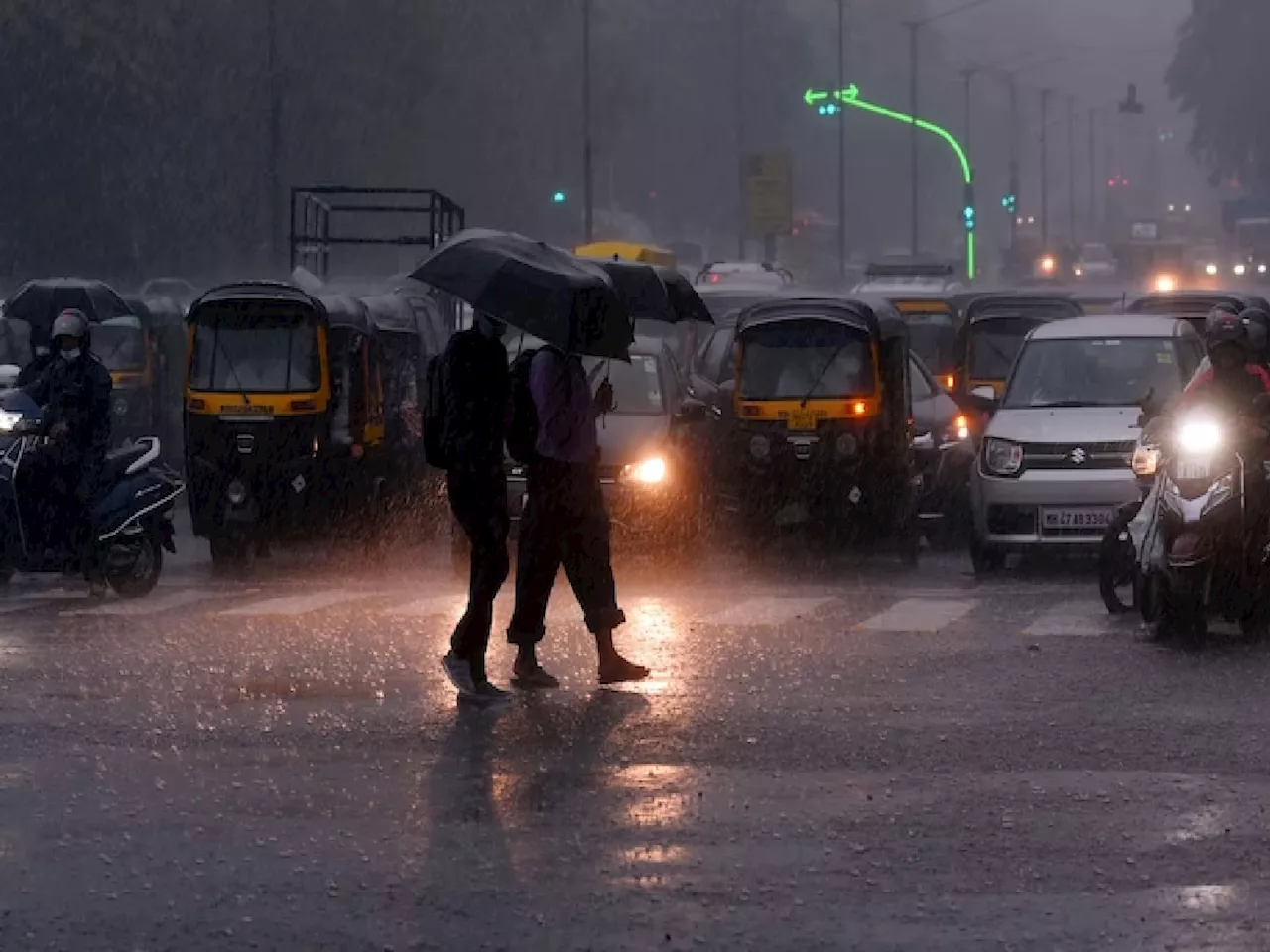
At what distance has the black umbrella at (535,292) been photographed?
41.1ft

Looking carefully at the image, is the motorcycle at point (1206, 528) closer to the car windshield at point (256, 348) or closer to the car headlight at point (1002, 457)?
the car headlight at point (1002, 457)

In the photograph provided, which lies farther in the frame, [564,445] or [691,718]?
[564,445]

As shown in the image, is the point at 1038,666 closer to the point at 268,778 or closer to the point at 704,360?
the point at 268,778

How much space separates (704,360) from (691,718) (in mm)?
15210

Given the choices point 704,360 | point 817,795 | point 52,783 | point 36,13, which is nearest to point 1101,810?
point 817,795

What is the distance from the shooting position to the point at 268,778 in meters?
10.1

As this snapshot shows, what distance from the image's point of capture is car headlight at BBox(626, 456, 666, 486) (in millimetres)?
20812

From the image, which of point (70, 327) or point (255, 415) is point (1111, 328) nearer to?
point (255, 415)

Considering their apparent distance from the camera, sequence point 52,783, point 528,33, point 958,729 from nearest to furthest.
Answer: point 52,783 < point 958,729 < point 528,33

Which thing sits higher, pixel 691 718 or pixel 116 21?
pixel 116 21

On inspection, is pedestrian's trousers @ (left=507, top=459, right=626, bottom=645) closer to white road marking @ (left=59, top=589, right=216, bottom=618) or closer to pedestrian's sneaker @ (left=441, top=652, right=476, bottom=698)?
pedestrian's sneaker @ (left=441, top=652, right=476, bottom=698)

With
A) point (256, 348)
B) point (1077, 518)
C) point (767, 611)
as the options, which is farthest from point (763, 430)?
point (767, 611)

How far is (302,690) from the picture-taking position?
1267cm

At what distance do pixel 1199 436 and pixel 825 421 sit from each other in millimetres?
7632
